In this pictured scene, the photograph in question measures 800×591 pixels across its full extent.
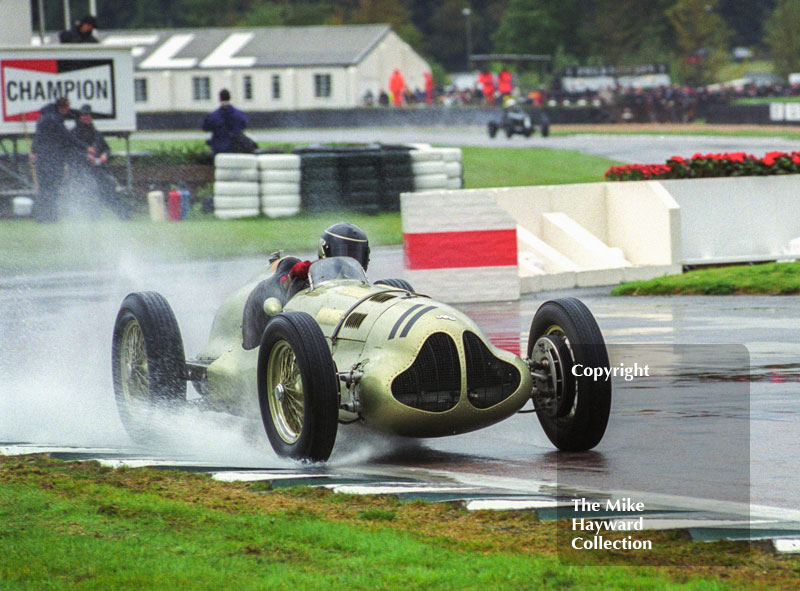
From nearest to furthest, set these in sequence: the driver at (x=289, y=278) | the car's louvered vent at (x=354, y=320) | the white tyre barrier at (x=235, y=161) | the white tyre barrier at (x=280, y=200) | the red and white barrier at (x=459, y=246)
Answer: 1. the car's louvered vent at (x=354, y=320)
2. the driver at (x=289, y=278)
3. the red and white barrier at (x=459, y=246)
4. the white tyre barrier at (x=235, y=161)
5. the white tyre barrier at (x=280, y=200)

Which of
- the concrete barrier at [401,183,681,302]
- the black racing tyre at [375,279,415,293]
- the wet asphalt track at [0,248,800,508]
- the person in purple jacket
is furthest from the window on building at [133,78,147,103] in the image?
the black racing tyre at [375,279,415,293]

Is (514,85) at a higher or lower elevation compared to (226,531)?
higher

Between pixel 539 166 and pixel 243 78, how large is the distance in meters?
60.3

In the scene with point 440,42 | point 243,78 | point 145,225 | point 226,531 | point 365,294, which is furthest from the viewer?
point 440,42

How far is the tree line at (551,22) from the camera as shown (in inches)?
4040

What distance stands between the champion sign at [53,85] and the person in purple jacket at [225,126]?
251cm

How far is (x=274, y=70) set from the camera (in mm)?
92375

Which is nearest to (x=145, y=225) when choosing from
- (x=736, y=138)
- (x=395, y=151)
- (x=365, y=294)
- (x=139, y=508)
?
(x=395, y=151)

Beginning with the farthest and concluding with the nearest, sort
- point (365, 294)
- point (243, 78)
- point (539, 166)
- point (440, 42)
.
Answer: point (440, 42), point (243, 78), point (539, 166), point (365, 294)

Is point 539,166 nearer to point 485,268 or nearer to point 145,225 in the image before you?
point 145,225

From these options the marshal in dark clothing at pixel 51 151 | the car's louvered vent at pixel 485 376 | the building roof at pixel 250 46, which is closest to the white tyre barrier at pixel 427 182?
the marshal in dark clothing at pixel 51 151

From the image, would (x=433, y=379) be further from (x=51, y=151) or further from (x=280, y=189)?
(x=51, y=151)

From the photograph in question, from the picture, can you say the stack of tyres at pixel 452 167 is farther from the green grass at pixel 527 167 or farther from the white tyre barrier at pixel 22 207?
the white tyre barrier at pixel 22 207

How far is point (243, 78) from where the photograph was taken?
3664 inches
